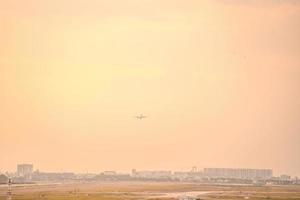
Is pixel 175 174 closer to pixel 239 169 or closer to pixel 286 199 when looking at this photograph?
pixel 239 169

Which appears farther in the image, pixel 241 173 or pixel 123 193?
pixel 241 173

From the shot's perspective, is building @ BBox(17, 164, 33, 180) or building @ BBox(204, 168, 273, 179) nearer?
building @ BBox(17, 164, 33, 180)

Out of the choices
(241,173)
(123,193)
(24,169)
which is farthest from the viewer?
(241,173)

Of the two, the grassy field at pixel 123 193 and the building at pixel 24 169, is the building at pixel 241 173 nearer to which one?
the building at pixel 24 169

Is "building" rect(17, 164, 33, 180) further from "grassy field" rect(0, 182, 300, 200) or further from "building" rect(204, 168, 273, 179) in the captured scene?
"grassy field" rect(0, 182, 300, 200)

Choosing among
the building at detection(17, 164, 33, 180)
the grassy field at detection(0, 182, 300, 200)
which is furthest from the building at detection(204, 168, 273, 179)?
the grassy field at detection(0, 182, 300, 200)

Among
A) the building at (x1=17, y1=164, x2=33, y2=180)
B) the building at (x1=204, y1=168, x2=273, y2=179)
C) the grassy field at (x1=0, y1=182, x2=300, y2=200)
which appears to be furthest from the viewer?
the building at (x1=204, y1=168, x2=273, y2=179)

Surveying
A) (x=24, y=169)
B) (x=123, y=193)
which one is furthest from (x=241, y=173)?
(x=123, y=193)

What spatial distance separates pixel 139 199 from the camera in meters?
47.3

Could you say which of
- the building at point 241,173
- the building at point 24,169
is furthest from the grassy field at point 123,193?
the building at point 241,173

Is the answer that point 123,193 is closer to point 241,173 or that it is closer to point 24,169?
point 24,169

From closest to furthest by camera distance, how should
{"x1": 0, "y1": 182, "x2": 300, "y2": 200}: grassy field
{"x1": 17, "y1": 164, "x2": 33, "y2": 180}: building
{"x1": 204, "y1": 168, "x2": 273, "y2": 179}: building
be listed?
{"x1": 0, "y1": 182, "x2": 300, "y2": 200}: grassy field < {"x1": 17, "y1": 164, "x2": 33, "y2": 180}: building < {"x1": 204, "y1": 168, "x2": 273, "y2": 179}: building

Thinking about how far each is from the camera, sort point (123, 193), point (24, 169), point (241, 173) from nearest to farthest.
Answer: point (123, 193)
point (24, 169)
point (241, 173)

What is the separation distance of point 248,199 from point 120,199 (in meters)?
10.1
